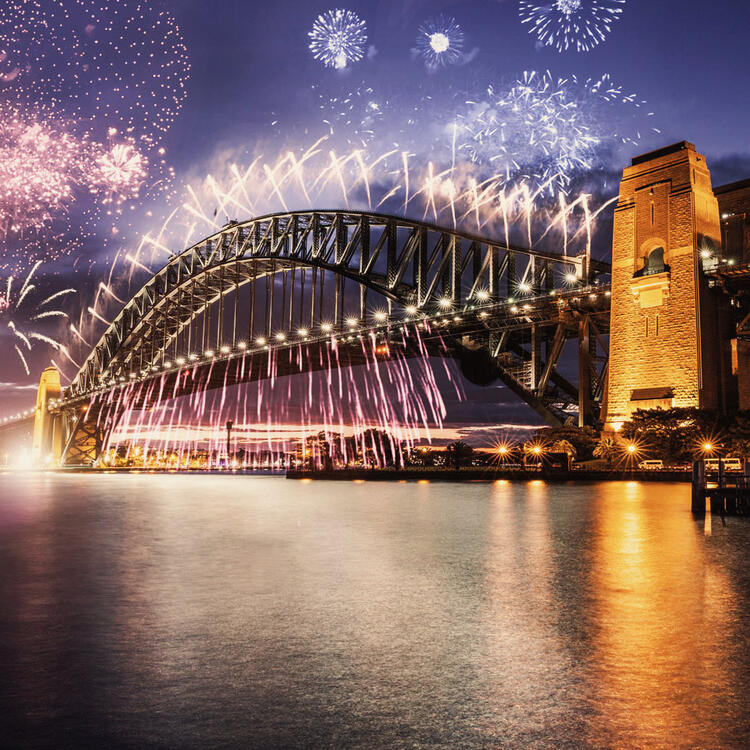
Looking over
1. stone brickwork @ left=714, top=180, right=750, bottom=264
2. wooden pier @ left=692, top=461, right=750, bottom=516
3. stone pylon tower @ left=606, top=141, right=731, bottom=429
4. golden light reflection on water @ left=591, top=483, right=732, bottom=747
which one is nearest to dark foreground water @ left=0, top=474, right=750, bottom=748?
golden light reflection on water @ left=591, top=483, right=732, bottom=747

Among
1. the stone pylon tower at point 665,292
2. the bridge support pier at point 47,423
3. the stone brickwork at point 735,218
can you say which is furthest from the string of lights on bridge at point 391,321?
the bridge support pier at point 47,423

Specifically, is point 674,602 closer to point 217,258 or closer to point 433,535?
point 433,535

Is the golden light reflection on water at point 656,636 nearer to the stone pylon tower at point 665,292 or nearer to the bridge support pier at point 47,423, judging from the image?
the stone pylon tower at point 665,292

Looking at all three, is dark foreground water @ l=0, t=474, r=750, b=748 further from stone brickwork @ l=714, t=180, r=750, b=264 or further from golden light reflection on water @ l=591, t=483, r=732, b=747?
stone brickwork @ l=714, t=180, r=750, b=264

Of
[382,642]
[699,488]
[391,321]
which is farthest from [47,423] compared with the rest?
[382,642]

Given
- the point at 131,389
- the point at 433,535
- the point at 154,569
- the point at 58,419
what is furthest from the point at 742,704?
the point at 58,419

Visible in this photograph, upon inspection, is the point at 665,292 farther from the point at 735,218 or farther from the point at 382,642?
the point at 382,642
